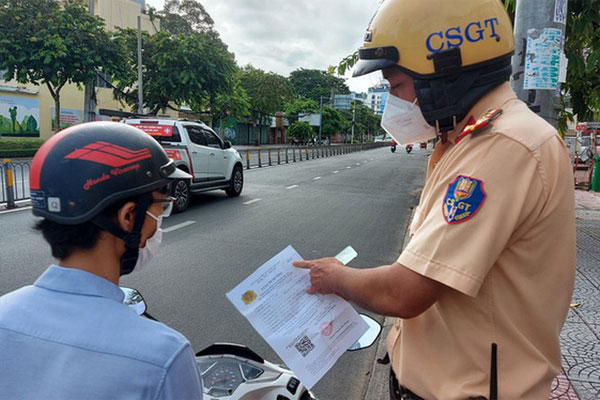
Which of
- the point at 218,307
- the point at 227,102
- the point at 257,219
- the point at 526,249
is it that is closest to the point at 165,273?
the point at 218,307

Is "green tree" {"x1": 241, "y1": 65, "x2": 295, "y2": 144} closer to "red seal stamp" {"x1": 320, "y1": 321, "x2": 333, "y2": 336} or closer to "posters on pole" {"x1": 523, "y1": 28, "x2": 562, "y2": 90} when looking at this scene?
"posters on pole" {"x1": 523, "y1": 28, "x2": 562, "y2": 90}

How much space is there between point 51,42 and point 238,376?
66.7 ft

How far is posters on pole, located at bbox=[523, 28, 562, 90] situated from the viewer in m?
2.78

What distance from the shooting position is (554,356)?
1.16 m

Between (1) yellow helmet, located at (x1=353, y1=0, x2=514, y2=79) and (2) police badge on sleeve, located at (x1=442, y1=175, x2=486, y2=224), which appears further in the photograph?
(1) yellow helmet, located at (x1=353, y1=0, x2=514, y2=79)

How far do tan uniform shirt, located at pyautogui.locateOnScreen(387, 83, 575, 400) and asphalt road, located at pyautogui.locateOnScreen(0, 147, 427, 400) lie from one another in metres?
1.21

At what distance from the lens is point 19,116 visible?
93.6ft

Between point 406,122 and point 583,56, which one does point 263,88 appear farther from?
point 406,122

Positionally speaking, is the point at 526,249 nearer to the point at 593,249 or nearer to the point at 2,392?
the point at 2,392

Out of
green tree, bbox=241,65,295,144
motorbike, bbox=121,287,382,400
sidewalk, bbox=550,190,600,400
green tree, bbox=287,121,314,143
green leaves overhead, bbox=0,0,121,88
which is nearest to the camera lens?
motorbike, bbox=121,287,382,400

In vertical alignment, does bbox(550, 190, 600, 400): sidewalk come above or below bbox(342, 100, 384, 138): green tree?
below

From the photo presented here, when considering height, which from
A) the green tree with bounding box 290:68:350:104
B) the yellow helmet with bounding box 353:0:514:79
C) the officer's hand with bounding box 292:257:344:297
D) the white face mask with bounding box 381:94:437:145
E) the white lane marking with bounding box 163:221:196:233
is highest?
the green tree with bounding box 290:68:350:104

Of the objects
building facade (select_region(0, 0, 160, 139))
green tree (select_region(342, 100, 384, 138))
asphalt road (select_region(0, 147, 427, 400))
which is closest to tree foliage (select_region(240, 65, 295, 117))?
building facade (select_region(0, 0, 160, 139))

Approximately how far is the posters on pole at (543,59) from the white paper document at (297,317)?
2.24 meters
